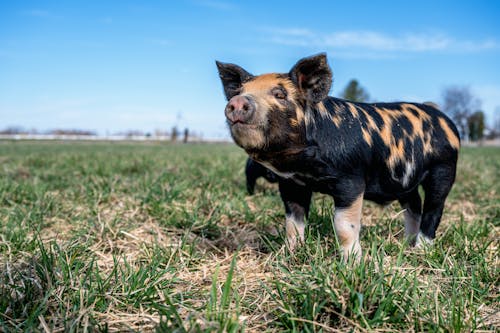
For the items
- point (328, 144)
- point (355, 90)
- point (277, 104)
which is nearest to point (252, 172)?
point (328, 144)

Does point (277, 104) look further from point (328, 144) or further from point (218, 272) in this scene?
point (218, 272)

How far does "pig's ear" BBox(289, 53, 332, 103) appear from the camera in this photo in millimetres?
2865

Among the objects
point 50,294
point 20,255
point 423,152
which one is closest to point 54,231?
point 20,255

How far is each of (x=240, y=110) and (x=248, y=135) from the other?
16cm

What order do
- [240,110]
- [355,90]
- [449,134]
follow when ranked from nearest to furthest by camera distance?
[240,110] → [449,134] → [355,90]

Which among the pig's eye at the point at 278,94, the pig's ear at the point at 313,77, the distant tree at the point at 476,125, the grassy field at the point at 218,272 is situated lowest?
the grassy field at the point at 218,272

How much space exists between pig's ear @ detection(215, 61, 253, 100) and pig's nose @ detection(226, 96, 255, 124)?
0.45 m

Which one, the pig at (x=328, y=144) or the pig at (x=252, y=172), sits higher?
the pig at (x=328, y=144)

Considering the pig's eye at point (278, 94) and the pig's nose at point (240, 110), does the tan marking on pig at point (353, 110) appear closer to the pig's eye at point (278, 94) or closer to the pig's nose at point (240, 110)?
the pig's eye at point (278, 94)

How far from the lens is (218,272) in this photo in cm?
268

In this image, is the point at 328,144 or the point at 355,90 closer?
the point at 328,144

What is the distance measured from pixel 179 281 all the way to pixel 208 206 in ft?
6.28

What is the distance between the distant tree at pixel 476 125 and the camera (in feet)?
240

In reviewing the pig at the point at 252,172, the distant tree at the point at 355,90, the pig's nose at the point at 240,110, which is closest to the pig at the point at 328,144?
the pig's nose at the point at 240,110
